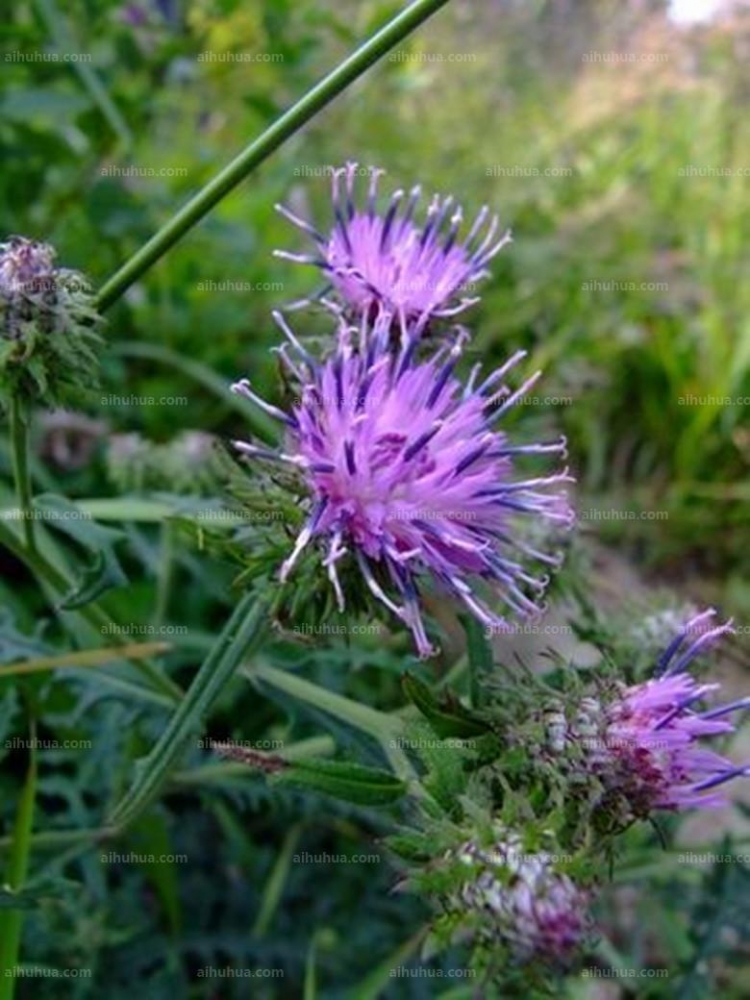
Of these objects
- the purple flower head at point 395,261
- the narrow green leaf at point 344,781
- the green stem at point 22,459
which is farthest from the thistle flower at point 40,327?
the narrow green leaf at point 344,781

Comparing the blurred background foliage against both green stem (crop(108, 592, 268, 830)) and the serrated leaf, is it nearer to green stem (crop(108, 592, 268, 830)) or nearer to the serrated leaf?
the serrated leaf

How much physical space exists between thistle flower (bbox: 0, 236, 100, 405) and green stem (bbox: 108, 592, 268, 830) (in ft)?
0.90

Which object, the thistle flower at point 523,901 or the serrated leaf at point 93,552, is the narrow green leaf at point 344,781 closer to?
the thistle flower at point 523,901

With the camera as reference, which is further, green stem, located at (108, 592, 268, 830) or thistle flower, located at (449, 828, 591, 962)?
green stem, located at (108, 592, 268, 830)

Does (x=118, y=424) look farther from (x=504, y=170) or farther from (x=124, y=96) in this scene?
(x=504, y=170)

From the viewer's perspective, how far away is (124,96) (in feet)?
9.30

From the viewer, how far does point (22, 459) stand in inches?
53.4

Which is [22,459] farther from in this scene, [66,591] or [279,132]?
[279,132]

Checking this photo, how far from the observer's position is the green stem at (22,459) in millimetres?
1293

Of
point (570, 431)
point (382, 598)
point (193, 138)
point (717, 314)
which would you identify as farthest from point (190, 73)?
point (382, 598)

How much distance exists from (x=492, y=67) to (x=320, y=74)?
3.77 ft

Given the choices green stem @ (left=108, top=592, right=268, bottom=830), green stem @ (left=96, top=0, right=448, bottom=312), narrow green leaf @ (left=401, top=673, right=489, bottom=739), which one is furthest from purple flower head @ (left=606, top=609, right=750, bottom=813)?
green stem @ (left=96, top=0, right=448, bottom=312)

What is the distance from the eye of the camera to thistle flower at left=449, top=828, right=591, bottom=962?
1121 millimetres

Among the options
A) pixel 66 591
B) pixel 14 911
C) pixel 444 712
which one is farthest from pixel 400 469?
pixel 14 911
